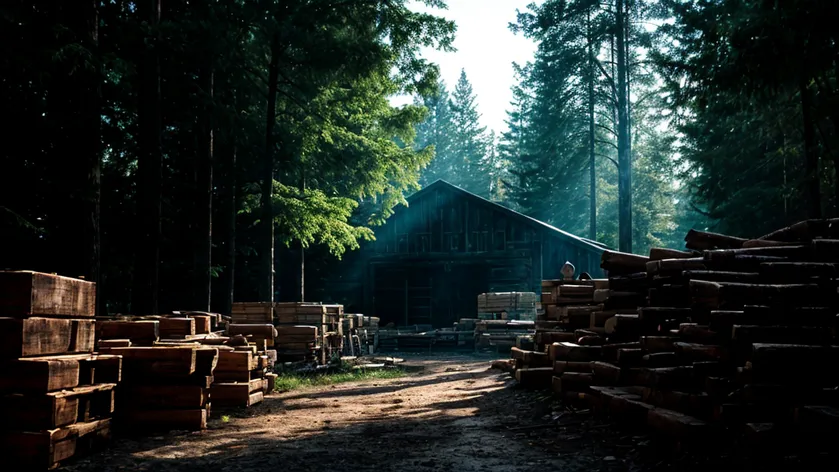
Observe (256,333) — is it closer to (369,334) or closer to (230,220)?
(230,220)

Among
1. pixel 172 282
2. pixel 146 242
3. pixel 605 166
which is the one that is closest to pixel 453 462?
pixel 146 242

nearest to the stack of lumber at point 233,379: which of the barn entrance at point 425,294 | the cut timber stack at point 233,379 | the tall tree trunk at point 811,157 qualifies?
the cut timber stack at point 233,379

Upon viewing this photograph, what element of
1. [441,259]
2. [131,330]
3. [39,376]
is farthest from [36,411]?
[441,259]

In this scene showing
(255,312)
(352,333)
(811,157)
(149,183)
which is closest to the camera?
(149,183)

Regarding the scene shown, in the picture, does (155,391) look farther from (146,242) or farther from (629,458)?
(146,242)

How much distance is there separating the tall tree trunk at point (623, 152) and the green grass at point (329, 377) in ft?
57.3

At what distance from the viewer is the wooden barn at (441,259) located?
31.9 meters

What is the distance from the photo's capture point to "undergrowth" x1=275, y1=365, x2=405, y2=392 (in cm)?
1461

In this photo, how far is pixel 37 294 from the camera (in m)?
6.42

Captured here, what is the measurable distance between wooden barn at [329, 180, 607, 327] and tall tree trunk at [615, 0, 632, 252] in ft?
4.98

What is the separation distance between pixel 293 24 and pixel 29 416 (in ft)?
46.3

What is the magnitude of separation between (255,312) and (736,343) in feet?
41.5

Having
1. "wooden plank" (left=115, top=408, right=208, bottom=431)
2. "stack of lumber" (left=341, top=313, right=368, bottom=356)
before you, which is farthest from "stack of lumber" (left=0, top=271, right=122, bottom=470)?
"stack of lumber" (left=341, top=313, right=368, bottom=356)

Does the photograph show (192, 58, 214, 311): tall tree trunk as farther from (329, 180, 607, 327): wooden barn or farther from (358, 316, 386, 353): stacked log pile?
(329, 180, 607, 327): wooden barn
